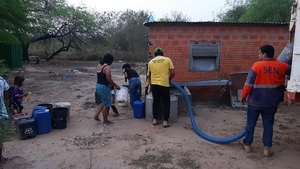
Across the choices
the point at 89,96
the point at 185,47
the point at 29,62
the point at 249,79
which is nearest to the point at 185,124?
the point at 249,79

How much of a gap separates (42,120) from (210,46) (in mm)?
5577

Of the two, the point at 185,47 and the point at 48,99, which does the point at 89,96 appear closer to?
the point at 48,99

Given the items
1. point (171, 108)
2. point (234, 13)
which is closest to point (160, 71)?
point (171, 108)

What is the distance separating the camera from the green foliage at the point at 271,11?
16281 mm

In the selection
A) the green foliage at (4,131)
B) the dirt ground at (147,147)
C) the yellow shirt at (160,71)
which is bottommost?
the dirt ground at (147,147)

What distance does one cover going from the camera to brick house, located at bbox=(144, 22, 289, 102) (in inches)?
367

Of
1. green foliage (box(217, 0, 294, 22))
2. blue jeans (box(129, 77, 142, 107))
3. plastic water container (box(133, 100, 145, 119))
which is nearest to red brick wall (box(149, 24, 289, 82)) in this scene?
blue jeans (box(129, 77, 142, 107))

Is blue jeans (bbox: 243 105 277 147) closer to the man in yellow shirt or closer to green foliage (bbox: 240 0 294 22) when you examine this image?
the man in yellow shirt

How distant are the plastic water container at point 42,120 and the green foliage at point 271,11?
14251 millimetres

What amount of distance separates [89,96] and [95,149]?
590 cm

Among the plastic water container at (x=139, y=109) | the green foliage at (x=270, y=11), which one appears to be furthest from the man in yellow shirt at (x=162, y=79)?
the green foliage at (x=270, y=11)

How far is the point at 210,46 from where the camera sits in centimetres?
949

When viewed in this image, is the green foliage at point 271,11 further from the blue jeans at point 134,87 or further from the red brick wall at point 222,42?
the blue jeans at point 134,87

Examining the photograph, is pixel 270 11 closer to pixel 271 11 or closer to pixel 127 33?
pixel 271 11
